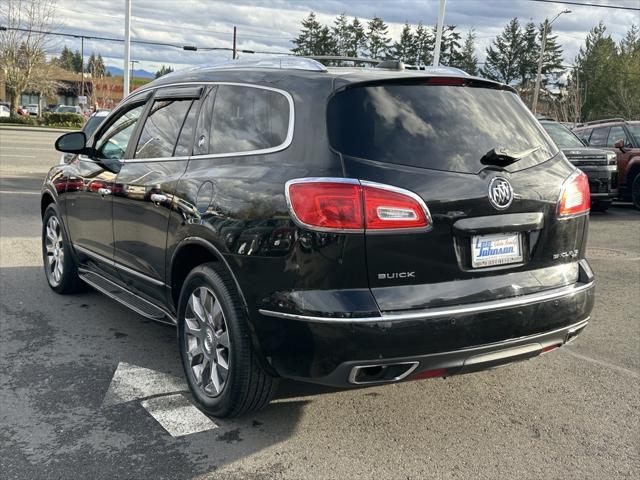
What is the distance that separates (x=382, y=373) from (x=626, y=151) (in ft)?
42.3

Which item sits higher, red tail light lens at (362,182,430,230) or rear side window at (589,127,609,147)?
rear side window at (589,127,609,147)

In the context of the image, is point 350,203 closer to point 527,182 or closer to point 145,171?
point 527,182

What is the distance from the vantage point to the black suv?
2998 mm

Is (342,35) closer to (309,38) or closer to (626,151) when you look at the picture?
(309,38)

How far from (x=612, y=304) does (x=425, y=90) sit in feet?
12.7

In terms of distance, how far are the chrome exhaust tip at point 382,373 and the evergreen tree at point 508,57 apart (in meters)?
84.2

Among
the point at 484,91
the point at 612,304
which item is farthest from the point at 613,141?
the point at 484,91

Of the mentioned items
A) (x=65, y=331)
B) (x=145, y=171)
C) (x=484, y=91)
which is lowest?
(x=65, y=331)

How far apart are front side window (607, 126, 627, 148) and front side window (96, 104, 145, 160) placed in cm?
1233

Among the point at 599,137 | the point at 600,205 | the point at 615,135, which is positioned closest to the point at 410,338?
the point at 600,205

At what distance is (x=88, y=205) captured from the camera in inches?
205

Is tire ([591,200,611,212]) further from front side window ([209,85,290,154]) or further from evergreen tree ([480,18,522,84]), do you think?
evergreen tree ([480,18,522,84])

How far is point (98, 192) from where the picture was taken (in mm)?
4984

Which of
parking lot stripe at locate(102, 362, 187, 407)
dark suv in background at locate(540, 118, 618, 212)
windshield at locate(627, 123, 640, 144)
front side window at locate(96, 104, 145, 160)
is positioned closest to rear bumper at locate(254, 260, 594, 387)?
parking lot stripe at locate(102, 362, 187, 407)
